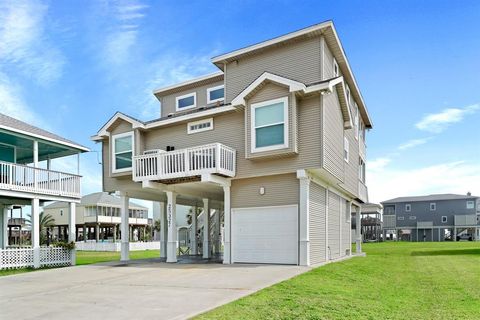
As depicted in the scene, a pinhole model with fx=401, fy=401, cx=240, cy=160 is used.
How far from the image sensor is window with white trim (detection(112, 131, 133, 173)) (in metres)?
19.3

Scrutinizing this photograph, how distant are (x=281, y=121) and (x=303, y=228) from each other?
404cm

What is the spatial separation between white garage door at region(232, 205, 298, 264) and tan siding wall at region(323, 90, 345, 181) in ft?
7.97

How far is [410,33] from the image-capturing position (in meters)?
15.8

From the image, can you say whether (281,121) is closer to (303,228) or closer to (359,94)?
(303,228)

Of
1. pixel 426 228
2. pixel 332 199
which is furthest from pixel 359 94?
pixel 426 228

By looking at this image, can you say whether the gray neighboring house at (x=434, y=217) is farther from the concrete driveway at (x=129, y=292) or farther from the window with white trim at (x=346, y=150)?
the concrete driveway at (x=129, y=292)

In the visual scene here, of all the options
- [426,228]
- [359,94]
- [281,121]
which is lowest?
[426,228]

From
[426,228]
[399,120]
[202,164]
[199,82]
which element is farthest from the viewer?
[426,228]

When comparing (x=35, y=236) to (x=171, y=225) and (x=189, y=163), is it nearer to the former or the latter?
(x=171, y=225)

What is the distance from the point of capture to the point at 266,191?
1591 centimetres

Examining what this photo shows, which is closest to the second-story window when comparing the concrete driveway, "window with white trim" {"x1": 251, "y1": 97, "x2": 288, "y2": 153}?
"window with white trim" {"x1": 251, "y1": 97, "x2": 288, "y2": 153}

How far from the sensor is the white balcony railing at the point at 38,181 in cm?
1794

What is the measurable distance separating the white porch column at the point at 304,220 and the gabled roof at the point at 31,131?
1292 cm

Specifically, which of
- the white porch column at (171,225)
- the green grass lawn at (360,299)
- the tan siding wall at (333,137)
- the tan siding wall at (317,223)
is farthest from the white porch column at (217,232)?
the green grass lawn at (360,299)
